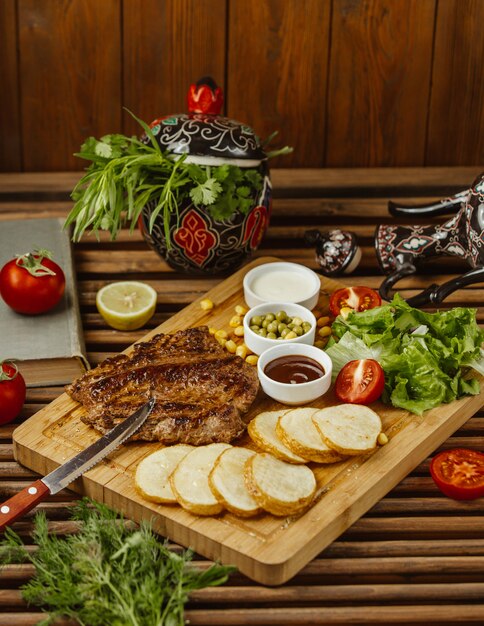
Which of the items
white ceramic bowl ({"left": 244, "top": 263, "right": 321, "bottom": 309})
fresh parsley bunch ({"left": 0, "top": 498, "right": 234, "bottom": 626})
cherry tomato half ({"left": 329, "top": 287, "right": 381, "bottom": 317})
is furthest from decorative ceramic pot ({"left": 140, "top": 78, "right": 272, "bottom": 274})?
fresh parsley bunch ({"left": 0, "top": 498, "right": 234, "bottom": 626})

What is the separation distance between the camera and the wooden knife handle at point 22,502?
271cm

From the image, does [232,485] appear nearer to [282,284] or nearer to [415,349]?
[415,349]

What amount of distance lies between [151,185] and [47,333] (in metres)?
0.60

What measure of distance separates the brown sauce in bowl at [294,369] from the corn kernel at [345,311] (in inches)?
8.9

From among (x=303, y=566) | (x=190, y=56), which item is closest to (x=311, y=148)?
(x=190, y=56)

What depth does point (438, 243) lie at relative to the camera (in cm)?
380

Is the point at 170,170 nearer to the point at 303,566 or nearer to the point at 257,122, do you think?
the point at 257,122

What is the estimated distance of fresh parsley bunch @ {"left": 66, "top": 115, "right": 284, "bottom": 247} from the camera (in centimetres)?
349

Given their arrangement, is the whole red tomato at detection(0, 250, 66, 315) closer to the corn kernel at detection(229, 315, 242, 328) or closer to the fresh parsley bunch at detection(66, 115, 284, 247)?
the fresh parsley bunch at detection(66, 115, 284, 247)

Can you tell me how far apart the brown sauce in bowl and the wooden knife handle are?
79 cm

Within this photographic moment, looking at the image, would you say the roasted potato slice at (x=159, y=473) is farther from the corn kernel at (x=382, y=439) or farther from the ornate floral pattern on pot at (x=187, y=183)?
→ the ornate floral pattern on pot at (x=187, y=183)

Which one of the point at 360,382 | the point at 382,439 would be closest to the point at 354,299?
the point at 360,382

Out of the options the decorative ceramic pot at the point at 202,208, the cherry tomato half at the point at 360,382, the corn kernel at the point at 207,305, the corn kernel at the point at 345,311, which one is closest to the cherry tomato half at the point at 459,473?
the cherry tomato half at the point at 360,382

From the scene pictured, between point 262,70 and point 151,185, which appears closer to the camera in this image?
point 151,185
